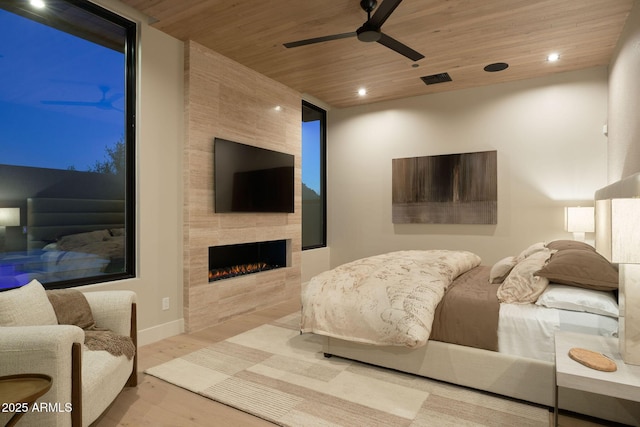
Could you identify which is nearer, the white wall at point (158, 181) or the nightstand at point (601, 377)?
the nightstand at point (601, 377)

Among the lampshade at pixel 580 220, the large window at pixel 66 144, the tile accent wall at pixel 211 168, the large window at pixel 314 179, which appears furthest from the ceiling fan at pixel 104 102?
the lampshade at pixel 580 220

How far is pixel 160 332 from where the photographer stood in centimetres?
353

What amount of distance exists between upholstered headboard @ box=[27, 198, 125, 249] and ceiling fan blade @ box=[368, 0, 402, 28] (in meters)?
2.64

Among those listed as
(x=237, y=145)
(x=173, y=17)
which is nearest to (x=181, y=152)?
(x=237, y=145)

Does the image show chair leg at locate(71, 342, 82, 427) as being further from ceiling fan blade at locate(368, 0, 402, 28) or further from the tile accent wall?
ceiling fan blade at locate(368, 0, 402, 28)

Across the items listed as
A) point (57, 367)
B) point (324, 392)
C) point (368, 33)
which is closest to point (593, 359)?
point (324, 392)

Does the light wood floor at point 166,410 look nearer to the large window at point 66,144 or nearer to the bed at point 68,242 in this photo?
the bed at point 68,242

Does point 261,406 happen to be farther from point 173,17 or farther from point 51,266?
point 173,17

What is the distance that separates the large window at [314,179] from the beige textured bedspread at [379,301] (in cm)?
287

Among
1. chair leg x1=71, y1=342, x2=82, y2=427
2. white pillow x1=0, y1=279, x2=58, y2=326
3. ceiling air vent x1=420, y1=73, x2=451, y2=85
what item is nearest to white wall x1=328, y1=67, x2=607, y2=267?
ceiling air vent x1=420, y1=73, x2=451, y2=85

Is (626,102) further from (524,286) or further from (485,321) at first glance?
(485,321)

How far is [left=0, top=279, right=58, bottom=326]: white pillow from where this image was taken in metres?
1.96

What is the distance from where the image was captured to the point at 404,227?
18.6 ft

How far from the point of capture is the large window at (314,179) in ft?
20.0
